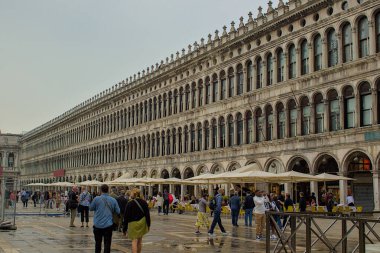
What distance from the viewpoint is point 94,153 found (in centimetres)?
8250

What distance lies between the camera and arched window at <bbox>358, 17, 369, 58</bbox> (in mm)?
33938

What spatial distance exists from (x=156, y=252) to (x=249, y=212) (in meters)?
11.6

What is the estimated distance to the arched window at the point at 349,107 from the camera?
113 ft

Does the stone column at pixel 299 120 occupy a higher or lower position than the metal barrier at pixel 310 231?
higher

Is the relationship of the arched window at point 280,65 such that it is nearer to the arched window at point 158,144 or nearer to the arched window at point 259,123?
the arched window at point 259,123

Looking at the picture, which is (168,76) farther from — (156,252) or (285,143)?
(156,252)

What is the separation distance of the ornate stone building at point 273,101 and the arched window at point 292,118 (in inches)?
2.9

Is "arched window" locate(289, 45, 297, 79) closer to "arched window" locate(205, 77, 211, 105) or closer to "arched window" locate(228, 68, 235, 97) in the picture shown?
"arched window" locate(228, 68, 235, 97)

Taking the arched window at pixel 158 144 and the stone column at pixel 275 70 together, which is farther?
the arched window at pixel 158 144

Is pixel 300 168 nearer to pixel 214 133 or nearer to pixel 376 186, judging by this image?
pixel 376 186

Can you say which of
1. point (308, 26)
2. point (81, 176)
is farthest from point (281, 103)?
point (81, 176)

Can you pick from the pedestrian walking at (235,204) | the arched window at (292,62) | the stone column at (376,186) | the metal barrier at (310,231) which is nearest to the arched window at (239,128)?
the arched window at (292,62)

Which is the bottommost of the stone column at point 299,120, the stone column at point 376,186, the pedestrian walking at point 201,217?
the pedestrian walking at point 201,217

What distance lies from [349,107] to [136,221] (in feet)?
83.6
